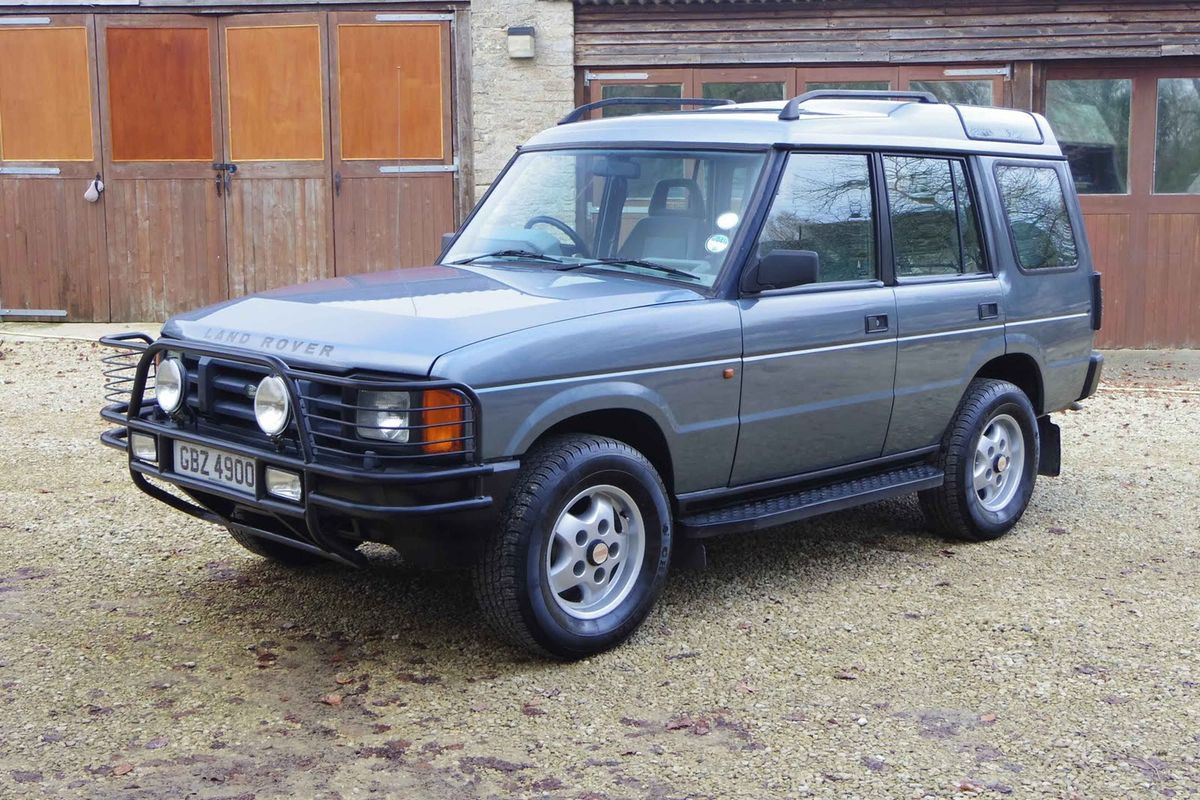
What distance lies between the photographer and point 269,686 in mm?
4547

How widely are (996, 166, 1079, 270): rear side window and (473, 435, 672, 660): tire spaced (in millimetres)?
2615

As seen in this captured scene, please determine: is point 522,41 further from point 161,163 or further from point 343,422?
point 343,422

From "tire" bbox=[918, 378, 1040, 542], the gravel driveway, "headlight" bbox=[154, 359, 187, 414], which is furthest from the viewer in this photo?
"tire" bbox=[918, 378, 1040, 542]

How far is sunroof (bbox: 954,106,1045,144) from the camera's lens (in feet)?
21.4

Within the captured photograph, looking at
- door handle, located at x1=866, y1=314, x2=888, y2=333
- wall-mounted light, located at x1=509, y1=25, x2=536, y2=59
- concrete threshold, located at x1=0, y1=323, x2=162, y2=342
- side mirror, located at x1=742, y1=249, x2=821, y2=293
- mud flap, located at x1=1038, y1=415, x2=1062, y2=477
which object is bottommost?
mud flap, located at x1=1038, y1=415, x2=1062, y2=477

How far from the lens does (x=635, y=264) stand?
543cm

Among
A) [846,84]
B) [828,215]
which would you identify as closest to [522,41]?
[846,84]

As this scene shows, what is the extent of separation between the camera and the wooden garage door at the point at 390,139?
13344mm

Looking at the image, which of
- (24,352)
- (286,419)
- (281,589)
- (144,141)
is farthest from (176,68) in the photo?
(286,419)

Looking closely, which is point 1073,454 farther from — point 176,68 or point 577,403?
point 176,68

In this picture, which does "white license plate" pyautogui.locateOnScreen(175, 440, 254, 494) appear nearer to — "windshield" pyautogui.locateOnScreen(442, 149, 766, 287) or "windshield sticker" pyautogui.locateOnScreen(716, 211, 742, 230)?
"windshield" pyautogui.locateOnScreen(442, 149, 766, 287)

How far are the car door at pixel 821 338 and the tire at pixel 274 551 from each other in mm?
1871

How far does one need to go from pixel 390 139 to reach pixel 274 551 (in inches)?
330

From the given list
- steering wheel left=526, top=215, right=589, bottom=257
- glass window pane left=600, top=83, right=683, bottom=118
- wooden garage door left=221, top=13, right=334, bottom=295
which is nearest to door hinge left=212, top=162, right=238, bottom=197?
wooden garage door left=221, top=13, right=334, bottom=295
